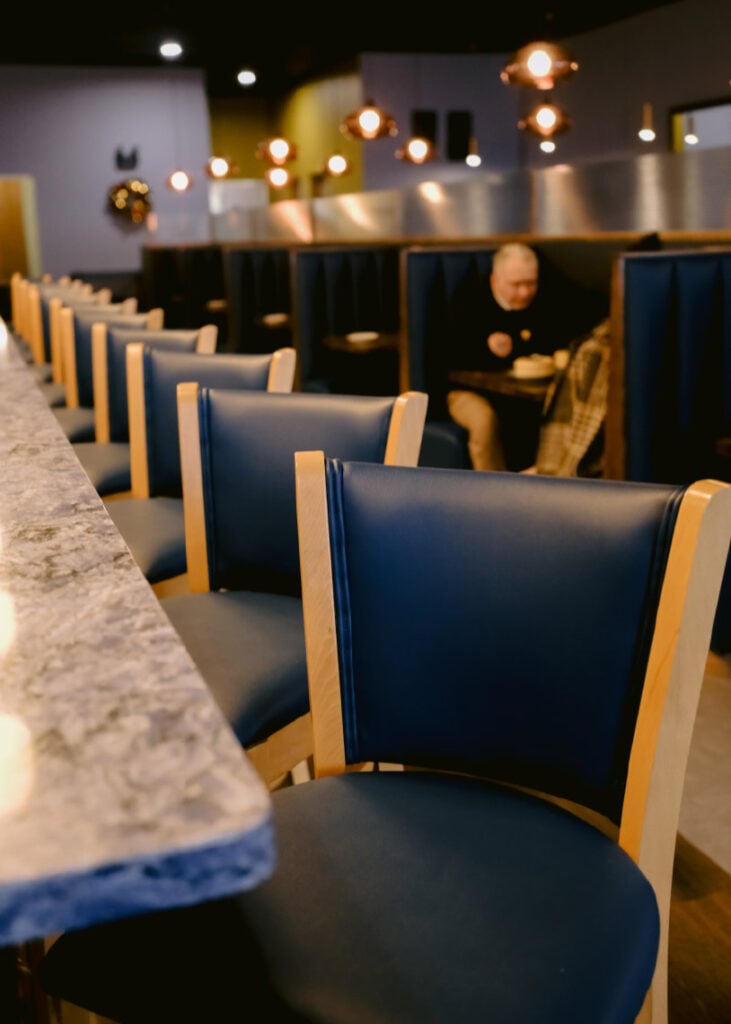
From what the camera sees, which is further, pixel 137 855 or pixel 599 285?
pixel 599 285

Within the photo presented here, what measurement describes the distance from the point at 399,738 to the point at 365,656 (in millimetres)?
95

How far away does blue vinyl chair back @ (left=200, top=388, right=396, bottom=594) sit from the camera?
156cm

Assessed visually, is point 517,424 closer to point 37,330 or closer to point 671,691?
point 37,330

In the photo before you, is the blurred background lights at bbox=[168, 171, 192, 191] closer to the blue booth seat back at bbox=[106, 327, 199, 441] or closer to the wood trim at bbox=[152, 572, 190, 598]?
the blue booth seat back at bbox=[106, 327, 199, 441]

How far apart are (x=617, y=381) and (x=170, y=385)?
127 cm

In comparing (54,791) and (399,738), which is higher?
(54,791)

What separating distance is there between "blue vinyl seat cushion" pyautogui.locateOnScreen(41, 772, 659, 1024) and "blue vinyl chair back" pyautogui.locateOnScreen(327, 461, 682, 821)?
0.09m

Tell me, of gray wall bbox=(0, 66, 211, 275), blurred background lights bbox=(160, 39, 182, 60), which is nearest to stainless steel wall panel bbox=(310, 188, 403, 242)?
blurred background lights bbox=(160, 39, 182, 60)

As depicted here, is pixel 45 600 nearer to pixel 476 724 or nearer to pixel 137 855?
pixel 137 855

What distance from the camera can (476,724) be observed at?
1.04 meters

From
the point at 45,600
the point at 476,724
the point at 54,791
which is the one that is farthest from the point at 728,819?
the point at 54,791

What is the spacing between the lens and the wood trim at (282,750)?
134cm

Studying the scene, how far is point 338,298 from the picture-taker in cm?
533

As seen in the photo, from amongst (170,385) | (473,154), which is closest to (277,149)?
(473,154)
